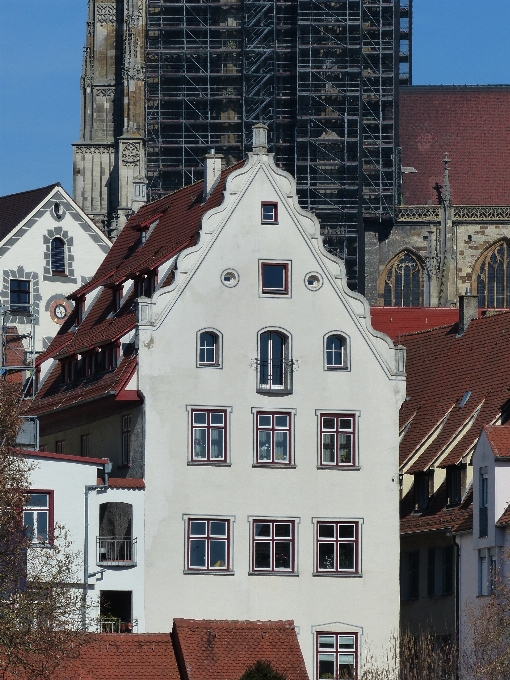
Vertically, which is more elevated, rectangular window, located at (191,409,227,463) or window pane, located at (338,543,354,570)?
rectangular window, located at (191,409,227,463)

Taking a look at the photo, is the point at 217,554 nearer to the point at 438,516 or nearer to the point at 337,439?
the point at 337,439

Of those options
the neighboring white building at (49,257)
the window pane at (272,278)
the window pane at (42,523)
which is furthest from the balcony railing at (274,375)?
the neighboring white building at (49,257)

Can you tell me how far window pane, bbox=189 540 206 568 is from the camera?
185 ft

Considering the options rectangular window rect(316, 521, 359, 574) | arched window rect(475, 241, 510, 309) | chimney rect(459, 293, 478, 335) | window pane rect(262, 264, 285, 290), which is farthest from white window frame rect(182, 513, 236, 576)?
arched window rect(475, 241, 510, 309)

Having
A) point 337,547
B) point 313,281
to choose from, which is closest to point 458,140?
point 313,281

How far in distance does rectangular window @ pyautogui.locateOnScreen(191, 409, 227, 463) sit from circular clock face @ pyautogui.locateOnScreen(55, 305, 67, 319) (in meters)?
26.5

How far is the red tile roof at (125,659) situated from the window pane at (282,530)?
22.5 ft

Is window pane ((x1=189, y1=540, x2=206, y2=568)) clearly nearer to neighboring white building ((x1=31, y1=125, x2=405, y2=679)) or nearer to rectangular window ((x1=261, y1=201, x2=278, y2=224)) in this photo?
neighboring white building ((x1=31, y1=125, x2=405, y2=679))

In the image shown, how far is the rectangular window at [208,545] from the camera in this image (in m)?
56.5

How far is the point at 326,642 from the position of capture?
56344mm

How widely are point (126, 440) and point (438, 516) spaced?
8290 millimetres

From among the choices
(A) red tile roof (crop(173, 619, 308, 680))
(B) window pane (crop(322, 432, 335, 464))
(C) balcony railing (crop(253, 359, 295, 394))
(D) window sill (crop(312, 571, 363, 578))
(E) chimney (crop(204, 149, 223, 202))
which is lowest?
(A) red tile roof (crop(173, 619, 308, 680))

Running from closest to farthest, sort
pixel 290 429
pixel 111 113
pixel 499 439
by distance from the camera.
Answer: pixel 499 439 → pixel 290 429 → pixel 111 113

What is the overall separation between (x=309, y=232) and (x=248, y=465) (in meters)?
5.95
